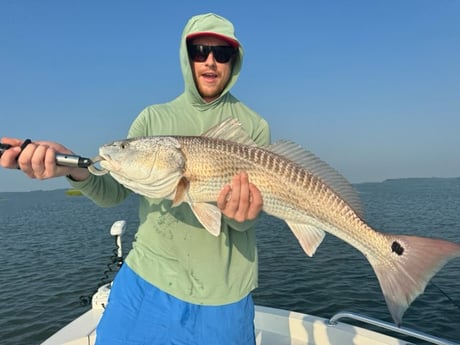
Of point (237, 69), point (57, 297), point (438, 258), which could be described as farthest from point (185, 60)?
point (57, 297)

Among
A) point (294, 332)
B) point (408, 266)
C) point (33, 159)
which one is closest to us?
point (33, 159)

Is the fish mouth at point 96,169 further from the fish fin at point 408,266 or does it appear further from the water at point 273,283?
the water at point 273,283

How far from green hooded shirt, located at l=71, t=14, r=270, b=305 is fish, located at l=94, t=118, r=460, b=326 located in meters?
0.23

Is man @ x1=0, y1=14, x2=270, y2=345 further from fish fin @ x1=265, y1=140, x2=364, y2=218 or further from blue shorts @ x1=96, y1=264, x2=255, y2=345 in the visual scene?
fish fin @ x1=265, y1=140, x2=364, y2=218

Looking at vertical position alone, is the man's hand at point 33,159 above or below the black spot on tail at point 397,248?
above

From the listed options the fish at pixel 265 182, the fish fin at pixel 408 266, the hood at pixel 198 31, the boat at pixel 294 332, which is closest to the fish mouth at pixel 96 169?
the fish at pixel 265 182

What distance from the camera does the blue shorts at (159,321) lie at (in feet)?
10.7

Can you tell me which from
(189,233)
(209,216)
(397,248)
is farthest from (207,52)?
(397,248)

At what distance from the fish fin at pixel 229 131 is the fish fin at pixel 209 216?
0.68 m

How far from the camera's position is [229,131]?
3.56 m

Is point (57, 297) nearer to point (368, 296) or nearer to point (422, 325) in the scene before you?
point (368, 296)

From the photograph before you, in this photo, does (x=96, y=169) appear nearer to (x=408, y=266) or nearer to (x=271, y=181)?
(x=271, y=181)

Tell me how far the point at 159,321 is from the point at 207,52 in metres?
2.68

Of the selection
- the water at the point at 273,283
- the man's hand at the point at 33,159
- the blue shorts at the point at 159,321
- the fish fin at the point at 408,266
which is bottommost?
the water at the point at 273,283
